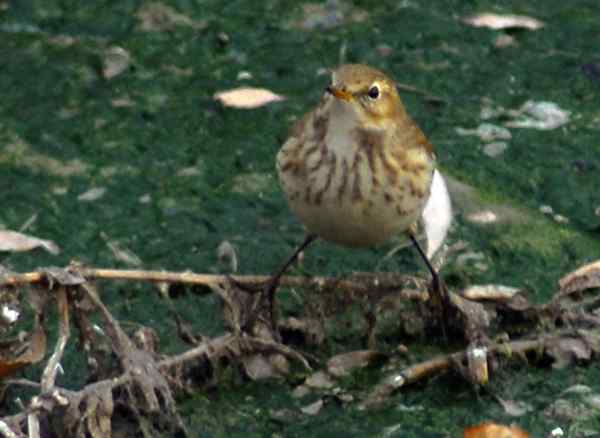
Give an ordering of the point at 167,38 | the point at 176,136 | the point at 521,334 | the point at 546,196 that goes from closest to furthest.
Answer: the point at 521,334 < the point at 546,196 < the point at 176,136 < the point at 167,38

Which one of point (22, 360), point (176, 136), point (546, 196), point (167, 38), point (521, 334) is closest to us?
point (22, 360)

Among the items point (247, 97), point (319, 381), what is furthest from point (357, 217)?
point (247, 97)

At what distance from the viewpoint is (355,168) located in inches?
198

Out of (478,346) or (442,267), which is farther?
(442,267)

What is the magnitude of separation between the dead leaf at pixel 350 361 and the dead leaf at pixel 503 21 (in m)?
2.75

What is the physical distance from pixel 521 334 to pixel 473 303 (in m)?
0.21

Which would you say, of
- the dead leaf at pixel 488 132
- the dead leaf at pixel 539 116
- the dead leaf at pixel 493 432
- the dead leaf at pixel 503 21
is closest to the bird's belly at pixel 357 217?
the dead leaf at pixel 493 432

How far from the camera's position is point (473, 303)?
5.01 meters

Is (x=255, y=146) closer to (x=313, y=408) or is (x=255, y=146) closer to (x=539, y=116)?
(x=539, y=116)

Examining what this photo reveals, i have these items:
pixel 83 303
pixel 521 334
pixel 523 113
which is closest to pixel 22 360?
pixel 83 303

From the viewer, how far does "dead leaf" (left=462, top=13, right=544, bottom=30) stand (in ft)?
24.2

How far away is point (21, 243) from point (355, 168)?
1.32 m

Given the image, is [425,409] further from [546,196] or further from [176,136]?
[176,136]

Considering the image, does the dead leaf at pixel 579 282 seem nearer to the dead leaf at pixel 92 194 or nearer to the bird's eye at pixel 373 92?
the bird's eye at pixel 373 92
